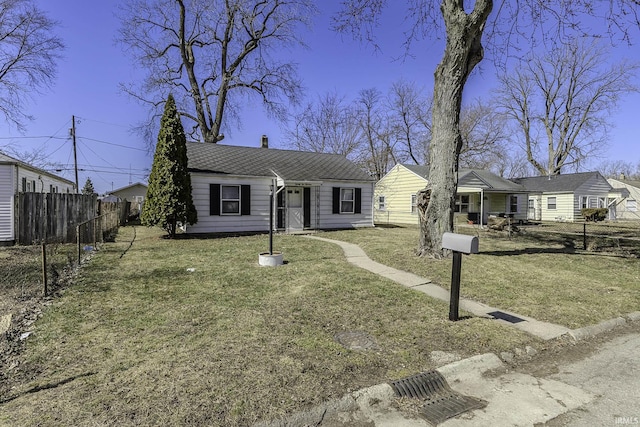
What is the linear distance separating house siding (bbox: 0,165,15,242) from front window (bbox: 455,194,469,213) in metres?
25.0

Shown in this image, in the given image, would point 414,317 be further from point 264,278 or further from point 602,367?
point 264,278

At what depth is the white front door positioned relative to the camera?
1661cm

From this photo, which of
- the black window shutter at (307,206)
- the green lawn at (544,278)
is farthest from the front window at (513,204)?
the black window shutter at (307,206)

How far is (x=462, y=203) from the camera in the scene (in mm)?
26406

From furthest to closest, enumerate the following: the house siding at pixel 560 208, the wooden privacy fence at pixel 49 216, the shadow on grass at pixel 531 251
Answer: the house siding at pixel 560 208 < the wooden privacy fence at pixel 49 216 < the shadow on grass at pixel 531 251

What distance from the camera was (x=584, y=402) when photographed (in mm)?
3012

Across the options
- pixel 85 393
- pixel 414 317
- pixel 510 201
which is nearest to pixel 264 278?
pixel 414 317

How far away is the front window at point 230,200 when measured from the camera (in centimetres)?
1523

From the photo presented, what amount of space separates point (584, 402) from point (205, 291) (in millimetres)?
5243

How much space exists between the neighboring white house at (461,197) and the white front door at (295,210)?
10.8m

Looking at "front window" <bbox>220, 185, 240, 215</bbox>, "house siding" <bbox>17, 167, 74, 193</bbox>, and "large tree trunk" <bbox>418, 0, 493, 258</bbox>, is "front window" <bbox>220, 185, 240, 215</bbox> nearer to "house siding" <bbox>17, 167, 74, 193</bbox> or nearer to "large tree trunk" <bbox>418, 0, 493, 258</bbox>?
"house siding" <bbox>17, 167, 74, 193</bbox>

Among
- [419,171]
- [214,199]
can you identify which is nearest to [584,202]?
[419,171]

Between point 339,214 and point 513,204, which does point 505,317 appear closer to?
point 339,214

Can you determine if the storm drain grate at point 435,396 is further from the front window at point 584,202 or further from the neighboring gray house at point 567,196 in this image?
the front window at point 584,202
